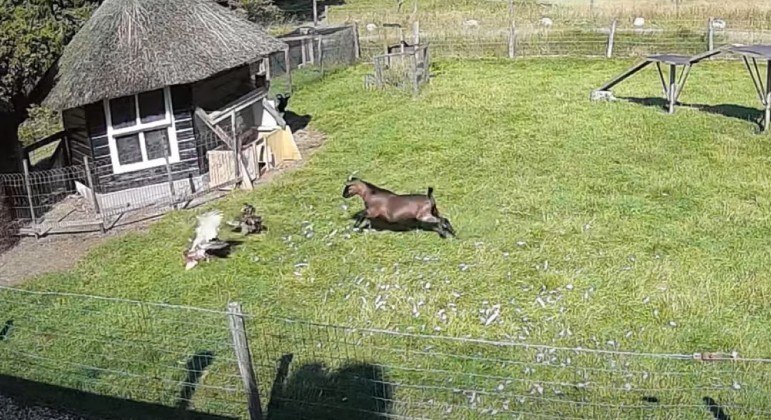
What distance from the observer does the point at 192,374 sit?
6426 millimetres

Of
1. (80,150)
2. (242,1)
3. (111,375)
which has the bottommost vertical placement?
(111,375)

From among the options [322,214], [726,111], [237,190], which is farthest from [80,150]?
[726,111]

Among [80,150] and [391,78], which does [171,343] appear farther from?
[391,78]

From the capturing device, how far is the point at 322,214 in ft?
33.5

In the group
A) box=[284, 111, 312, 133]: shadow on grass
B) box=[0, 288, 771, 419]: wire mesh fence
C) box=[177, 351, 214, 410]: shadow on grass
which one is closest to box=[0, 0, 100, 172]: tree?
box=[0, 288, 771, 419]: wire mesh fence

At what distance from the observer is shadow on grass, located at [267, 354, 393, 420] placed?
5707mm

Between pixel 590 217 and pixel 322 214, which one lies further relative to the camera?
pixel 322 214

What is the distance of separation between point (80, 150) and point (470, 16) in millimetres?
21500

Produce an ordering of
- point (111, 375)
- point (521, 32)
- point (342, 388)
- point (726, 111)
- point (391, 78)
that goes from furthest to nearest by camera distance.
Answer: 1. point (521, 32)
2. point (391, 78)
3. point (726, 111)
4. point (111, 375)
5. point (342, 388)

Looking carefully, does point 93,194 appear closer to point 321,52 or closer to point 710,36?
point 321,52

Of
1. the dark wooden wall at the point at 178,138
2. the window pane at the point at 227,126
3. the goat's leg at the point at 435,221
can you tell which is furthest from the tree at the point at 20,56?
the goat's leg at the point at 435,221

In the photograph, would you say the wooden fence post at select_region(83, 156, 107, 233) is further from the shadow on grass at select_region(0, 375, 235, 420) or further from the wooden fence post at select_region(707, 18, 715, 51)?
the wooden fence post at select_region(707, 18, 715, 51)

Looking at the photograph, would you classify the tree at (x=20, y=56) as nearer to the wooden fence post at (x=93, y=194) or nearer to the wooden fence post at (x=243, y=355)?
the wooden fence post at (x=93, y=194)

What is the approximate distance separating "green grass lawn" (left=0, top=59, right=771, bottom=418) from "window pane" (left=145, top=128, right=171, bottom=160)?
1421 mm
